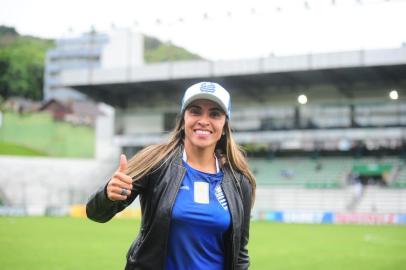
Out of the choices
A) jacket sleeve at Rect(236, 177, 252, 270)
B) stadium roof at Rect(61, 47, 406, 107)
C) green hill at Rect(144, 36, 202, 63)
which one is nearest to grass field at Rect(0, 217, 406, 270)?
jacket sleeve at Rect(236, 177, 252, 270)

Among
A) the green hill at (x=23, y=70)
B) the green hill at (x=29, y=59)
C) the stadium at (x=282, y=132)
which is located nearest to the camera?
the stadium at (x=282, y=132)

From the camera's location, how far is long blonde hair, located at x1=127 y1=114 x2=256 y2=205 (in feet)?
9.86

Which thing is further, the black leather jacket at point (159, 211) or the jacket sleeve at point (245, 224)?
the jacket sleeve at point (245, 224)

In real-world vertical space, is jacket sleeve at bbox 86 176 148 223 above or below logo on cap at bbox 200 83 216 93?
below

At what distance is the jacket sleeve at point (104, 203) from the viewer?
289cm

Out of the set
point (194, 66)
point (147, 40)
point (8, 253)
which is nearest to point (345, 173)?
point (194, 66)

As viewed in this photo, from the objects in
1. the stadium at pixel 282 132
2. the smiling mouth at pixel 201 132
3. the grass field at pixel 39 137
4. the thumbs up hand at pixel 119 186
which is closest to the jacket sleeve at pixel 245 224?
the smiling mouth at pixel 201 132

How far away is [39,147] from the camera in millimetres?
43688

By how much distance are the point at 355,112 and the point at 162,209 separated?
3782 centimetres

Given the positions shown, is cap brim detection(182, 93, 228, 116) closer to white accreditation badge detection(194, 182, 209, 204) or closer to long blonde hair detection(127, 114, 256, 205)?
long blonde hair detection(127, 114, 256, 205)

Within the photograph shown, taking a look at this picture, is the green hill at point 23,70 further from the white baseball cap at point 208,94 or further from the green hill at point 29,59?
the white baseball cap at point 208,94

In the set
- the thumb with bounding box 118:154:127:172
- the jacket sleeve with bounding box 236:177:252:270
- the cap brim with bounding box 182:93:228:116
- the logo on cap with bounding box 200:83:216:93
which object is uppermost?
the logo on cap with bounding box 200:83:216:93

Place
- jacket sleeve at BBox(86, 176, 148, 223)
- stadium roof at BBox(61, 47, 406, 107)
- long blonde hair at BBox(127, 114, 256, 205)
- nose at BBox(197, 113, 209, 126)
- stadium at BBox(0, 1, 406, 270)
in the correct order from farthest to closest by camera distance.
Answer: stadium roof at BBox(61, 47, 406, 107), stadium at BBox(0, 1, 406, 270), nose at BBox(197, 113, 209, 126), long blonde hair at BBox(127, 114, 256, 205), jacket sleeve at BBox(86, 176, 148, 223)

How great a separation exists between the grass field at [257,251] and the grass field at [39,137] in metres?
23.1
